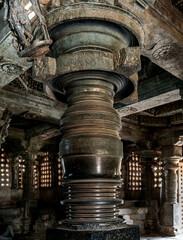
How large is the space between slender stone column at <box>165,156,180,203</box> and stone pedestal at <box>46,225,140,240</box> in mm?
11040

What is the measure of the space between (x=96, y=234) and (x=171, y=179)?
37.9ft

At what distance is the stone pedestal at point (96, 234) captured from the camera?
7.95 feet

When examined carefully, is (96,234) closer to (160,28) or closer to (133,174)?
(160,28)

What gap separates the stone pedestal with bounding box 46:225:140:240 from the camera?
7.95ft

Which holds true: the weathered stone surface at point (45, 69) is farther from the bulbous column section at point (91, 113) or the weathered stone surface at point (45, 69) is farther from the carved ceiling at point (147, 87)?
the carved ceiling at point (147, 87)

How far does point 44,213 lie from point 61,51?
11556 millimetres

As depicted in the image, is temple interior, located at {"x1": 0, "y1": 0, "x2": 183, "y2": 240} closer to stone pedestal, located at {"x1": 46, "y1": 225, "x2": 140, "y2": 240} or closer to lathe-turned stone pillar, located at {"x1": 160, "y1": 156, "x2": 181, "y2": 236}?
stone pedestal, located at {"x1": 46, "y1": 225, "x2": 140, "y2": 240}

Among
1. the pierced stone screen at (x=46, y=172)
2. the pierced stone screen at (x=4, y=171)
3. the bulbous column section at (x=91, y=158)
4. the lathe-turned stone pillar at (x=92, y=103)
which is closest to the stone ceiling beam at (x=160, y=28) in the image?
the lathe-turned stone pillar at (x=92, y=103)

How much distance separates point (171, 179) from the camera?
43.6 ft

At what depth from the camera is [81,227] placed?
2.54 m

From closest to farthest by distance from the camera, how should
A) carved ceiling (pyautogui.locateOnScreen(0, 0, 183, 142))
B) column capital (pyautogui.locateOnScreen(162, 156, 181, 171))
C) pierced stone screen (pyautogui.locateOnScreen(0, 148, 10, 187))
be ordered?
carved ceiling (pyautogui.locateOnScreen(0, 0, 183, 142)) < column capital (pyautogui.locateOnScreen(162, 156, 181, 171)) < pierced stone screen (pyautogui.locateOnScreen(0, 148, 10, 187))

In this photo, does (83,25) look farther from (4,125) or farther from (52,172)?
(52,172)

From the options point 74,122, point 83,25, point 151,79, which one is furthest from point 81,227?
point 151,79

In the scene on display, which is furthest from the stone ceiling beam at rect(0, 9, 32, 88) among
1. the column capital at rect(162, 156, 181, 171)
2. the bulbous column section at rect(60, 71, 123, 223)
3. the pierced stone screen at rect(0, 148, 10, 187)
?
the pierced stone screen at rect(0, 148, 10, 187)
